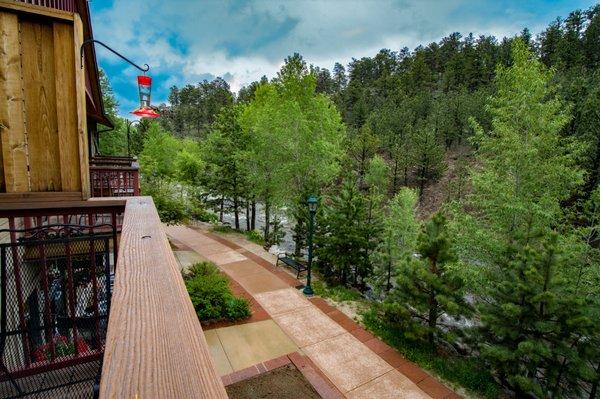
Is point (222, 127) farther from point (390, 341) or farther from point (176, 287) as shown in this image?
point (176, 287)

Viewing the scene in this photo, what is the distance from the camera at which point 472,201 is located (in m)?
10.4

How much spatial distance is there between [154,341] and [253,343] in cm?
627

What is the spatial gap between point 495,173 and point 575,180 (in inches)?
80.8

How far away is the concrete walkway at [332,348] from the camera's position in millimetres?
5488

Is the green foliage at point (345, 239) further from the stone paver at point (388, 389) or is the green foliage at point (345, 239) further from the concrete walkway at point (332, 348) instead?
the stone paver at point (388, 389)

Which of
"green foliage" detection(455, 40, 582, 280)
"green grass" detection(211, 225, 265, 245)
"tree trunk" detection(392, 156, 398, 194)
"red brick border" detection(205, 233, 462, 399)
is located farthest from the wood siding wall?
"tree trunk" detection(392, 156, 398, 194)

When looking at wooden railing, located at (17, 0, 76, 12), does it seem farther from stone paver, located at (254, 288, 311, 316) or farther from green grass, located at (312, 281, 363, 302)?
green grass, located at (312, 281, 363, 302)

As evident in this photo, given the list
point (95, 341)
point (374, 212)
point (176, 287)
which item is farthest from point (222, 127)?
point (176, 287)

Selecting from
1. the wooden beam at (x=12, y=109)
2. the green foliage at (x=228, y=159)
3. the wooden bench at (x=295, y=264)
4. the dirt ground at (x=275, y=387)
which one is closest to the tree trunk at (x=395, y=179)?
the green foliage at (x=228, y=159)

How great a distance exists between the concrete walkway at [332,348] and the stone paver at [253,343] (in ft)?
0.78

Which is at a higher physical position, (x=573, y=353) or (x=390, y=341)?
(x=573, y=353)

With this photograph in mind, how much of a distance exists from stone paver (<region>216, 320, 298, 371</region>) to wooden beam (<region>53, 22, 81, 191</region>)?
4.64m

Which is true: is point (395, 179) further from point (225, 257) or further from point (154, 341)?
point (154, 341)

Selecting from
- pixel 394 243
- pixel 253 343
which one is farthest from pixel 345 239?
pixel 253 343
